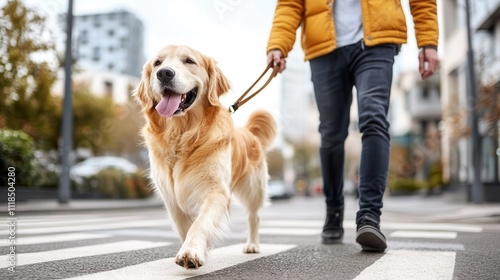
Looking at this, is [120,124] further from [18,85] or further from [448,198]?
[18,85]

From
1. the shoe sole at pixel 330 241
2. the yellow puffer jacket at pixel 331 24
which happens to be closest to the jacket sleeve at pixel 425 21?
the yellow puffer jacket at pixel 331 24

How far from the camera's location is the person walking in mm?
3600

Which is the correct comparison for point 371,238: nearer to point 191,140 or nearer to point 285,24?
point 191,140

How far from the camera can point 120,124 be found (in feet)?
113

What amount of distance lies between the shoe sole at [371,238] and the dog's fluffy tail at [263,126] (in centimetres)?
130

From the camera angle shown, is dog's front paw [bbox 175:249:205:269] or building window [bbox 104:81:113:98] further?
building window [bbox 104:81:113:98]

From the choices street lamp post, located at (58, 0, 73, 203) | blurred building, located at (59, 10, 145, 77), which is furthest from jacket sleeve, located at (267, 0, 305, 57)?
blurred building, located at (59, 10, 145, 77)

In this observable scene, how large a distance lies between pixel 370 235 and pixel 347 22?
1.49 m

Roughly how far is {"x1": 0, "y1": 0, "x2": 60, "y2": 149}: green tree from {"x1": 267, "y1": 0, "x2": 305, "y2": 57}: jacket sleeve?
180 inches

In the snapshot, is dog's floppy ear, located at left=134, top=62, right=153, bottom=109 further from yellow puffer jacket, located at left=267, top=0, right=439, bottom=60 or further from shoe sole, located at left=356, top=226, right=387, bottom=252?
shoe sole, located at left=356, top=226, right=387, bottom=252

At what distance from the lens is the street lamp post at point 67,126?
43.5ft

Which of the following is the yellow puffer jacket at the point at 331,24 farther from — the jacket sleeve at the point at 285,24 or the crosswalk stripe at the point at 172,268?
the crosswalk stripe at the point at 172,268

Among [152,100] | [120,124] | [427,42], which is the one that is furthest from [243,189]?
[120,124]

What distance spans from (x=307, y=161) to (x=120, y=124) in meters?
27.6
